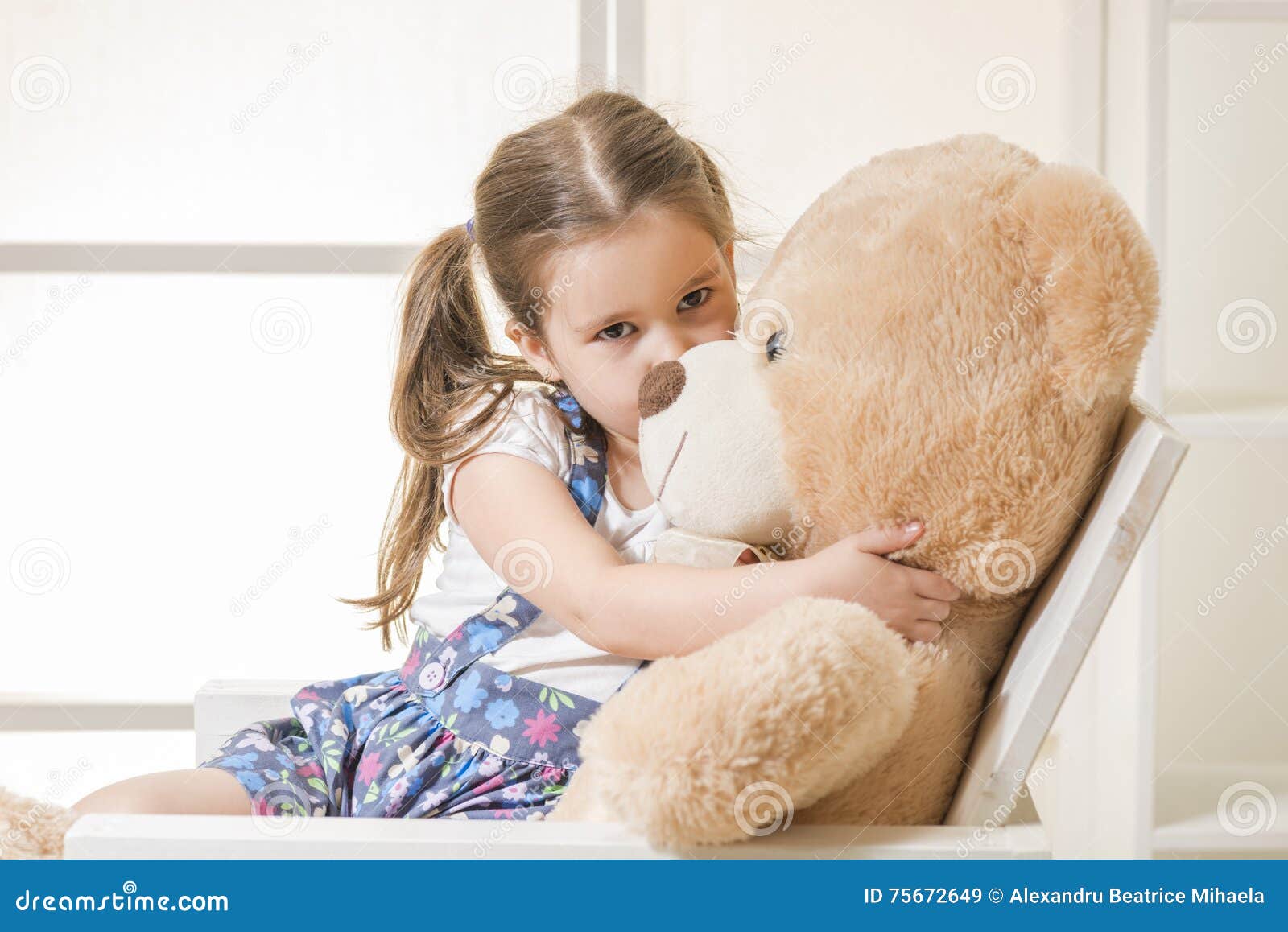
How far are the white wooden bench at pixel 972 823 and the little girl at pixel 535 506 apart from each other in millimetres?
174

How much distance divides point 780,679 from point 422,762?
1.41 feet

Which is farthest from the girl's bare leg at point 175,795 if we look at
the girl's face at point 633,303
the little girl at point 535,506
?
the girl's face at point 633,303

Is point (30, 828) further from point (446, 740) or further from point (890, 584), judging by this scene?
point (890, 584)

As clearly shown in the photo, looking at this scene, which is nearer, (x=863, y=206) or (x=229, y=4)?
(x=863, y=206)

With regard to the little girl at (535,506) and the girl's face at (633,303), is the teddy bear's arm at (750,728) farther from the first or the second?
the girl's face at (633,303)

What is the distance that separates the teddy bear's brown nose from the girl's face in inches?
4.1

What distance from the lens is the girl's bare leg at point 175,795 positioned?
74 cm

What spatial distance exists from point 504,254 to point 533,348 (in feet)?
0.27

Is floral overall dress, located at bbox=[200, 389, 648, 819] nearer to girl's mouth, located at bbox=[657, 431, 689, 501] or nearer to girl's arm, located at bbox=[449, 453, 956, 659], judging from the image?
girl's arm, located at bbox=[449, 453, 956, 659]

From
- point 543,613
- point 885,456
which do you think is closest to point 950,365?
point 885,456

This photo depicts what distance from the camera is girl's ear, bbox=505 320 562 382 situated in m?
0.94
